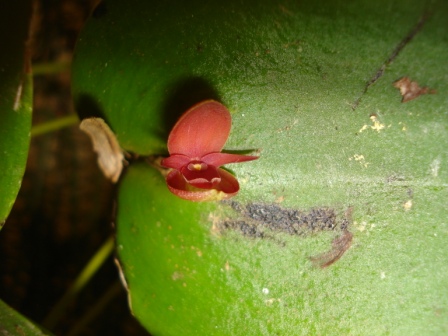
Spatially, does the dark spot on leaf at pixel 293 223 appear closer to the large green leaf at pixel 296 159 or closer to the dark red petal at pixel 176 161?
the large green leaf at pixel 296 159

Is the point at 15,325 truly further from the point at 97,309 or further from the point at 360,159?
the point at 360,159

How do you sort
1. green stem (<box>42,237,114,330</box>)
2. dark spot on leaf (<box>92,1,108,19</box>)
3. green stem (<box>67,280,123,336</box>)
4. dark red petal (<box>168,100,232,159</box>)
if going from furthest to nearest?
1. green stem (<box>67,280,123,336</box>)
2. green stem (<box>42,237,114,330</box>)
3. dark spot on leaf (<box>92,1,108,19</box>)
4. dark red petal (<box>168,100,232,159</box>)

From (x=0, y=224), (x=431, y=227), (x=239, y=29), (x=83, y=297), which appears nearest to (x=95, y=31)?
(x=239, y=29)

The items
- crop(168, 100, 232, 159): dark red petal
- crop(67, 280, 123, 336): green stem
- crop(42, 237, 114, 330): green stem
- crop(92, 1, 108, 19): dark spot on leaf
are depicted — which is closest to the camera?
crop(168, 100, 232, 159): dark red petal

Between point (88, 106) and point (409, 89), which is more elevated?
point (409, 89)

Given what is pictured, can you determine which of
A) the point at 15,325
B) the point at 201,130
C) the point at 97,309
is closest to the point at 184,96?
the point at 201,130

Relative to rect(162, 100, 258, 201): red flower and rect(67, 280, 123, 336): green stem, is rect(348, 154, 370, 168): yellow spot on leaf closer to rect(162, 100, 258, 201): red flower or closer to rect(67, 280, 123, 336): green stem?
rect(162, 100, 258, 201): red flower

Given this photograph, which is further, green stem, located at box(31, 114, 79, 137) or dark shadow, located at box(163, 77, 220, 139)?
green stem, located at box(31, 114, 79, 137)

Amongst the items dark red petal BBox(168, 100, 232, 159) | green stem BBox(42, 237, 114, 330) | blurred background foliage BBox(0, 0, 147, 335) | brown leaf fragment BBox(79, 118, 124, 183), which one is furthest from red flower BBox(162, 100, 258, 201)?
blurred background foliage BBox(0, 0, 147, 335)
